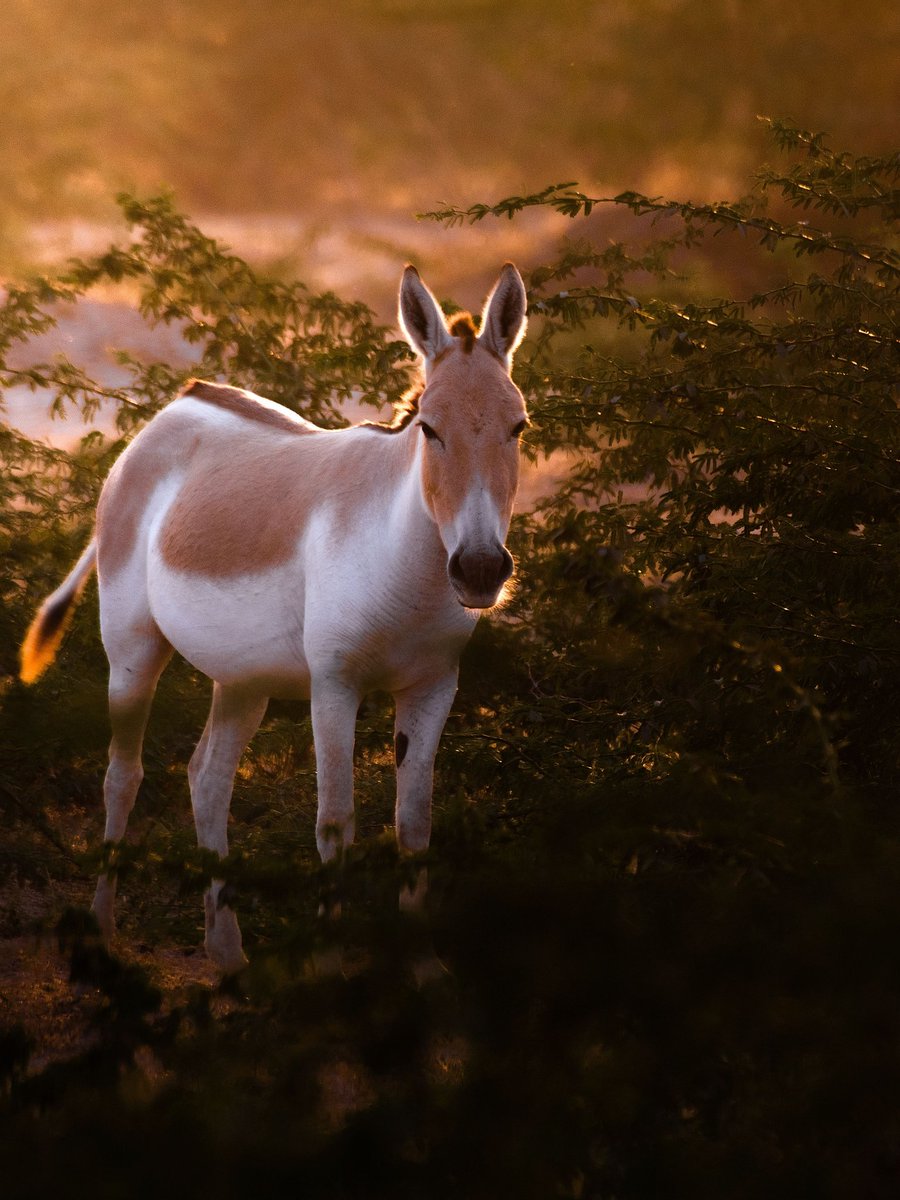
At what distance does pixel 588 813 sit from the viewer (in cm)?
275

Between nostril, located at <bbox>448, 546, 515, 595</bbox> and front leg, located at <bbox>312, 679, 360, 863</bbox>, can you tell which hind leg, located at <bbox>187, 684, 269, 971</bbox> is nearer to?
front leg, located at <bbox>312, 679, 360, 863</bbox>

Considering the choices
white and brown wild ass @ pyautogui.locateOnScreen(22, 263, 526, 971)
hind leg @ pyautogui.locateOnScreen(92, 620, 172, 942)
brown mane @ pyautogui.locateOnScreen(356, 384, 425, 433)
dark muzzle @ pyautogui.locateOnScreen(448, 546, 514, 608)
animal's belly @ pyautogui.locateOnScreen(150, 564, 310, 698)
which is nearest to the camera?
dark muzzle @ pyautogui.locateOnScreen(448, 546, 514, 608)

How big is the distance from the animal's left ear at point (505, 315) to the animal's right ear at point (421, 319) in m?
A: 0.14

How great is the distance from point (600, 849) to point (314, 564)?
2.09m

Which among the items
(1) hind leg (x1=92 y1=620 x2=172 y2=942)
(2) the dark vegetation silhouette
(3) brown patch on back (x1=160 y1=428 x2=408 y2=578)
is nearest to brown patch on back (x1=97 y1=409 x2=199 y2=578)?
(3) brown patch on back (x1=160 y1=428 x2=408 y2=578)

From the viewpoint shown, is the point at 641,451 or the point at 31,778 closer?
the point at 641,451

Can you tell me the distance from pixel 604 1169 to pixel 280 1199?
0.51m

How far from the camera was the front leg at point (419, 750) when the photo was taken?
14.1 feet

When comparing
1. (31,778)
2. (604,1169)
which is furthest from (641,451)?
(604,1169)

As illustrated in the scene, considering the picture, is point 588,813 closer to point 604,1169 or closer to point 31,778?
point 604,1169

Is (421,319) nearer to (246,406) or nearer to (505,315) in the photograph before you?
(505,315)

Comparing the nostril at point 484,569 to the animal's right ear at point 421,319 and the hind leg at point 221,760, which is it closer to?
the animal's right ear at point 421,319

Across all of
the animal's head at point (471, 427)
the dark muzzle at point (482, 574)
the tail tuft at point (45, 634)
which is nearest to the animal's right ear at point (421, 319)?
the animal's head at point (471, 427)

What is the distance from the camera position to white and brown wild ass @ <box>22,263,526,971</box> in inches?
143
